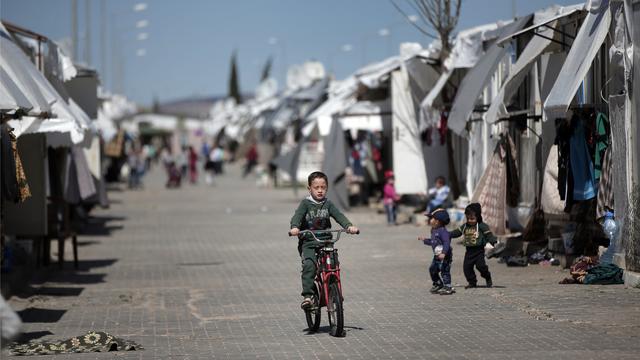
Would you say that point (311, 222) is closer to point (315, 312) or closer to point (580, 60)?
point (315, 312)

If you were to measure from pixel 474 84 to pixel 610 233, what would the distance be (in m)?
6.06

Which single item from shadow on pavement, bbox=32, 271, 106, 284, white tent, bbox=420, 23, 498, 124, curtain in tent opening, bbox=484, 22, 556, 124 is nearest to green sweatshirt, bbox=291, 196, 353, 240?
curtain in tent opening, bbox=484, 22, 556, 124

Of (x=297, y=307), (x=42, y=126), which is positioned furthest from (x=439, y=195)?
(x=297, y=307)

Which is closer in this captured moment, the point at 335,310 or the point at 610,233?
the point at 335,310

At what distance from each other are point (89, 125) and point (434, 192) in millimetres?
8707

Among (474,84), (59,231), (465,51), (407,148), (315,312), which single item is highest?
(465,51)

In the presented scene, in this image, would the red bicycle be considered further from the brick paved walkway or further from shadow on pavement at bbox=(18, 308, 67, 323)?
shadow on pavement at bbox=(18, 308, 67, 323)

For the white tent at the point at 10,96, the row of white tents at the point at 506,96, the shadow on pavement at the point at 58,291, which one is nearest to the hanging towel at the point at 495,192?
the row of white tents at the point at 506,96

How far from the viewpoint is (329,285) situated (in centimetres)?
1134

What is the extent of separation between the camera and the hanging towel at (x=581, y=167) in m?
16.2

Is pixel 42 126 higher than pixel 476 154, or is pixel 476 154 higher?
pixel 42 126

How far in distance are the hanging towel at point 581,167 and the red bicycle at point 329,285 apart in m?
5.64

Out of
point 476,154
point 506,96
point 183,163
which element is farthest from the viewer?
point 183,163

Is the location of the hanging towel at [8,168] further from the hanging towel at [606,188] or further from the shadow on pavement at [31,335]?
the hanging towel at [606,188]
